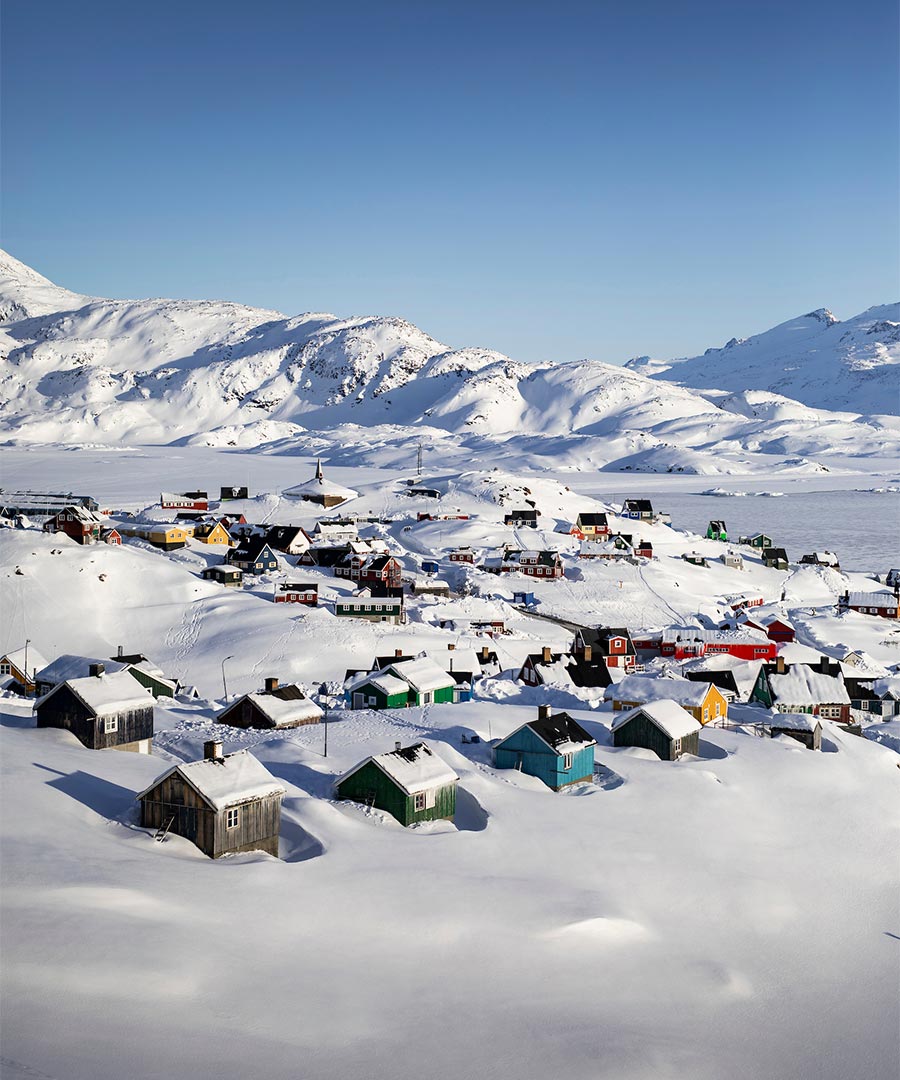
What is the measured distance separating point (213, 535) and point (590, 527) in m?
26.0

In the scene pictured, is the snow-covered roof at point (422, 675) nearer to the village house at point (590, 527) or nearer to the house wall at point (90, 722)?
the house wall at point (90, 722)

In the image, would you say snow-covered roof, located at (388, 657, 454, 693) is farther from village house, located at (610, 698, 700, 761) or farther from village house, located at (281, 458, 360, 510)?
village house, located at (281, 458, 360, 510)

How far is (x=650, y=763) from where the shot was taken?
23.0 meters

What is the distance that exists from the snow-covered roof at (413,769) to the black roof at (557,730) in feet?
9.38

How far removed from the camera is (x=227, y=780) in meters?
16.9

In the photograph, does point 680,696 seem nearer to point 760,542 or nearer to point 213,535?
point 213,535

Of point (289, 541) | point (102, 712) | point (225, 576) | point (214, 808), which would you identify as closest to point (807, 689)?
point (102, 712)

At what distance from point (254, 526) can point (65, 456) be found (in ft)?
315

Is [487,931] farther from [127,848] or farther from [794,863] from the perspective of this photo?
[794,863]

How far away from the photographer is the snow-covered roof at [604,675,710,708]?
27.6 meters

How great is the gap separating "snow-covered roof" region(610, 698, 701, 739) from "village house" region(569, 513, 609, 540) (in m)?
46.7

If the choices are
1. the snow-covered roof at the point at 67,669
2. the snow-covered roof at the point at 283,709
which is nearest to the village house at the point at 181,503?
the snow-covered roof at the point at 67,669

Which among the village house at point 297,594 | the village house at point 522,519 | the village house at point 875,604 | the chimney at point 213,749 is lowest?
the village house at point 875,604

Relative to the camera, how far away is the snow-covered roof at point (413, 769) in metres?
18.8
